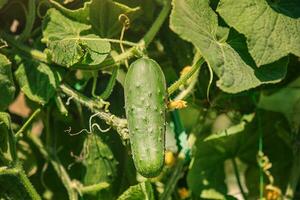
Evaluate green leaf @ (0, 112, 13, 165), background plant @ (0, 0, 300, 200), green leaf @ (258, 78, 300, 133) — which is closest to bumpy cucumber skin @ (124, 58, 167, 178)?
background plant @ (0, 0, 300, 200)

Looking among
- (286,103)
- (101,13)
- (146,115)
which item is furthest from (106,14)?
(286,103)

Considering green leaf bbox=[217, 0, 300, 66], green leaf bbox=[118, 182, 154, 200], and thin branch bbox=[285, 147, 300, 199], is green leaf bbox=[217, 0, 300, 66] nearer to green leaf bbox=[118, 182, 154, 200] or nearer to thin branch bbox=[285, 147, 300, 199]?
green leaf bbox=[118, 182, 154, 200]

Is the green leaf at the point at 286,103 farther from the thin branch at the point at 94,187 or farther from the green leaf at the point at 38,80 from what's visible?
the green leaf at the point at 38,80

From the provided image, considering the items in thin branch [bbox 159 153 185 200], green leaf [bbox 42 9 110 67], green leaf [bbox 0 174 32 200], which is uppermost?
green leaf [bbox 42 9 110 67]

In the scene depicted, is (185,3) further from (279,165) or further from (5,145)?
(279,165)

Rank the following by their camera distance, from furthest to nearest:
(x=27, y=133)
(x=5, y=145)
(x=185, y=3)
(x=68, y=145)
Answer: (x=68, y=145), (x=27, y=133), (x=5, y=145), (x=185, y=3)

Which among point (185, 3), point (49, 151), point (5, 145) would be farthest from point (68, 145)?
point (185, 3)
